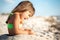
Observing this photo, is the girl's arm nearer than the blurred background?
Yes

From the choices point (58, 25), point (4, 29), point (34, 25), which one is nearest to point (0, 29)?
point (4, 29)

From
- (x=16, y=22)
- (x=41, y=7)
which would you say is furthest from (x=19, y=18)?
(x=41, y=7)

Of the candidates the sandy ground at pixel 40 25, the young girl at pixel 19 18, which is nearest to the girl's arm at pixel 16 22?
the young girl at pixel 19 18

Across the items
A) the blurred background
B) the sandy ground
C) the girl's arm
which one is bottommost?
the sandy ground

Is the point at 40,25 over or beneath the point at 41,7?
beneath

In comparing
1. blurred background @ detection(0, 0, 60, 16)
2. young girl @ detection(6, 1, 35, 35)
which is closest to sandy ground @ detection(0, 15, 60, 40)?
blurred background @ detection(0, 0, 60, 16)

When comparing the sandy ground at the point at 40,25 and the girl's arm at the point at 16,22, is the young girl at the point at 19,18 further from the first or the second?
the sandy ground at the point at 40,25

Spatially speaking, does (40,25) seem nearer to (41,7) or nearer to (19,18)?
(41,7)

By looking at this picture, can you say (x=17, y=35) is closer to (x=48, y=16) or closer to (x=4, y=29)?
(x=4, y=29)

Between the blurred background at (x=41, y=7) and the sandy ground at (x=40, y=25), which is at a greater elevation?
the blurred background at (x=41, y=7)

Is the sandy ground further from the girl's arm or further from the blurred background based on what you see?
the girl's arm

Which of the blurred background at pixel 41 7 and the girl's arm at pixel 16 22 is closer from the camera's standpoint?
the girl's arm at pixel 16 22

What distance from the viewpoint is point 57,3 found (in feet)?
5.04

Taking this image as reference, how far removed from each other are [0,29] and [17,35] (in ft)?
1.59
